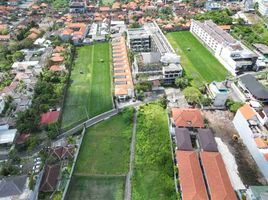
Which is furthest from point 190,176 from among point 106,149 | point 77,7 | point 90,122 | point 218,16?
point 77,7

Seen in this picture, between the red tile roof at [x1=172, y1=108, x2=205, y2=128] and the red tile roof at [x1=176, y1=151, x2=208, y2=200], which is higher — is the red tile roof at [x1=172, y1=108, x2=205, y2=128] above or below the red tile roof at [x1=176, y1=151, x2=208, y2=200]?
above

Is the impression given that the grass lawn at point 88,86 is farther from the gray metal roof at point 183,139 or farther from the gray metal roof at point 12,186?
the gray metal roof at point 183,139

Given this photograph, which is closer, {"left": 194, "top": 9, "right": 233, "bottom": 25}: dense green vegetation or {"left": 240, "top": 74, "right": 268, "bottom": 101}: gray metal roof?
{"left": 240, "top": 74, "right": 268, "bottom": 101}: gray metal roof

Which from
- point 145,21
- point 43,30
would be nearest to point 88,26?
point 43,30

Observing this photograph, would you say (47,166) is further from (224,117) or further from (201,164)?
(224,117)

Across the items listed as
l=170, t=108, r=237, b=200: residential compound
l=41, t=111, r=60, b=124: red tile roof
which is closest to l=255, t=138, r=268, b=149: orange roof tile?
l=170, t=108, r=237, b=200: residential compound

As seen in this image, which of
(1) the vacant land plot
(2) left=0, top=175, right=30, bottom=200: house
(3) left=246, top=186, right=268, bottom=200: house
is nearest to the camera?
(3) left=246, top=186, right=268, bottom=200: house

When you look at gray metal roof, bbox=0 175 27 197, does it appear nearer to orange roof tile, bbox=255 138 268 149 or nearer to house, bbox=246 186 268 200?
house, bbox=246 186 268 200
